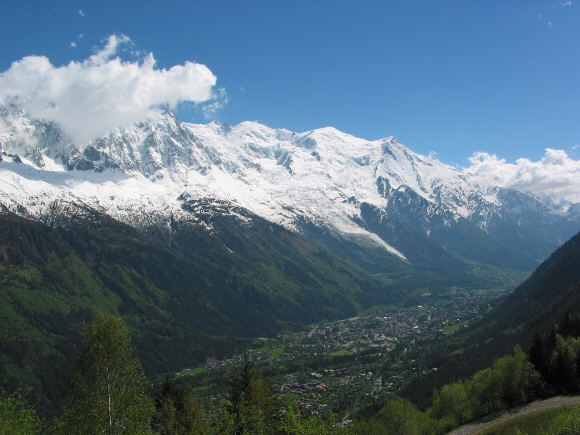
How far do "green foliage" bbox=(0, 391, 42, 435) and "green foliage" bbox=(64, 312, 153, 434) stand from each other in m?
3.67

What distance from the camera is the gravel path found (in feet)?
215

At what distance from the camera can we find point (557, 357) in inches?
2982

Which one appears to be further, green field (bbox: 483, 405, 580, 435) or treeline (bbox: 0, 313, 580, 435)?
green field (bbox: 483, 405, 580, 435)

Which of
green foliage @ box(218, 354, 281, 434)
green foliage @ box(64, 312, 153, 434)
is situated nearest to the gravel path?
green foliage @ box(218, 354, 281, 434)

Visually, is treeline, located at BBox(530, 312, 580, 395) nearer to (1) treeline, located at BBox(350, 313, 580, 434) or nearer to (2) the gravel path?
(1) treeline, located at BBox(350, 313, 580, 434)

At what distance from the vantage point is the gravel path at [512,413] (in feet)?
215

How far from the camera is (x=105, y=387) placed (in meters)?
38.4

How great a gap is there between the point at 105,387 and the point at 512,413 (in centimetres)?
6521

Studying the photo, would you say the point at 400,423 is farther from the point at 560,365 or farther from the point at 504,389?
the point at 560,365

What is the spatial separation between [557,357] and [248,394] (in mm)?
55872

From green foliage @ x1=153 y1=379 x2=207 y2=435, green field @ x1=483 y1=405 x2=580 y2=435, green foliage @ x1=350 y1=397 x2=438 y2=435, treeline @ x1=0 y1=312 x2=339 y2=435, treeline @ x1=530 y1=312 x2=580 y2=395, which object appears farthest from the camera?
green foliage @ x1=350 y1=397 x2=438 y2=435

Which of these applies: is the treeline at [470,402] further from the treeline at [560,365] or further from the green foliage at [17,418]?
the green foliage at [17,418]

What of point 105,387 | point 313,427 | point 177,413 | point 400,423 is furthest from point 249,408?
point 400,423

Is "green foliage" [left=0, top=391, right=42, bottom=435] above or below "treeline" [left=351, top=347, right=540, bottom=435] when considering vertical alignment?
above
